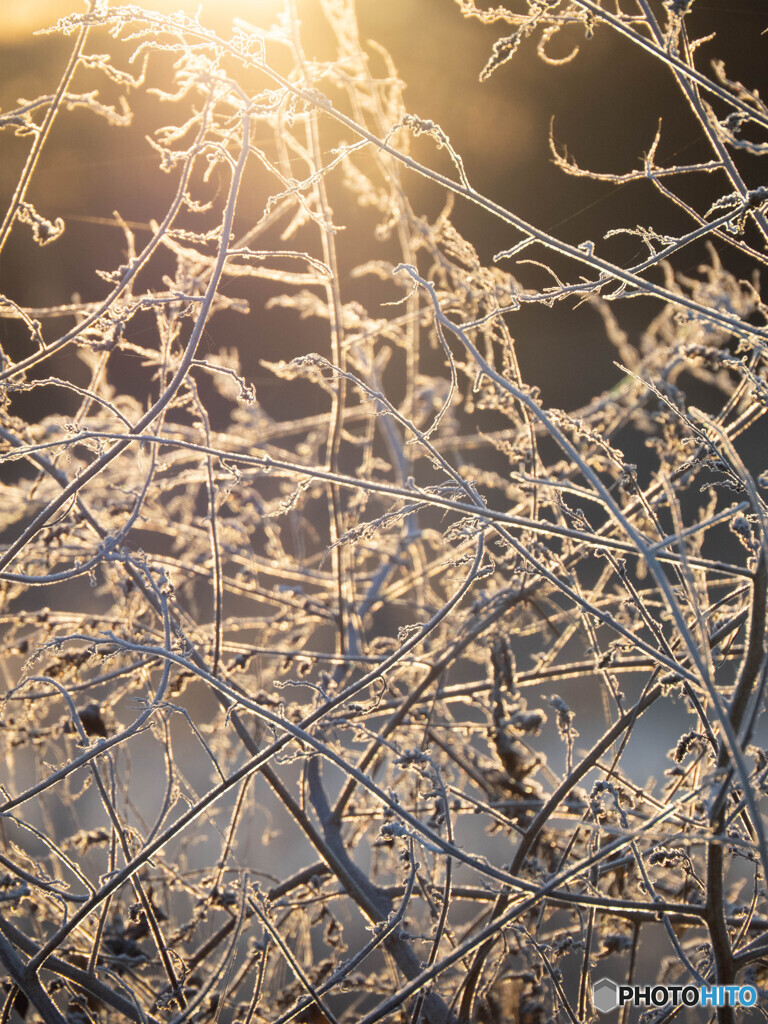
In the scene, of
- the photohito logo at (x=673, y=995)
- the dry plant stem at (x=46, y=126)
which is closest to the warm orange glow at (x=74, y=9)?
the dry plant stem at (x=46, y=126)

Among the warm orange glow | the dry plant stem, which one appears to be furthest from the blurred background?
the dry plant stem

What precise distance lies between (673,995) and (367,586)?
1.15 m

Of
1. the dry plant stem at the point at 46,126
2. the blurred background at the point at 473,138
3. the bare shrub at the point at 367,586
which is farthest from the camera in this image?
the blurred background at the point at 473,138

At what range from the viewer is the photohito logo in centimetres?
83

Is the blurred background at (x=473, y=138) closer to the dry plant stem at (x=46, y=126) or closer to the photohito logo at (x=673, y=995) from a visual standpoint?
the dry plant stem at (x=46, y=126)

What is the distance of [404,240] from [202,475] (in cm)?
62

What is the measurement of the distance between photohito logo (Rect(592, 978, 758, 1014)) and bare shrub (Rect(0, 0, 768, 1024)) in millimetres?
20

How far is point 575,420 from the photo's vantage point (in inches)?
34.7

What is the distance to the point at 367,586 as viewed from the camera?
195cm

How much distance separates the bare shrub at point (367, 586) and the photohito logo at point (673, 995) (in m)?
0.02

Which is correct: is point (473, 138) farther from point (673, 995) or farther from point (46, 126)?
point (673, 995)

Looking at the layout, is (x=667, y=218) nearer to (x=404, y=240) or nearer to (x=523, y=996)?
(x=404, y=240)

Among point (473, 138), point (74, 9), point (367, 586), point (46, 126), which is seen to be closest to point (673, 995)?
point (367, 586)

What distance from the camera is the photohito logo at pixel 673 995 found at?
0.83 metres
